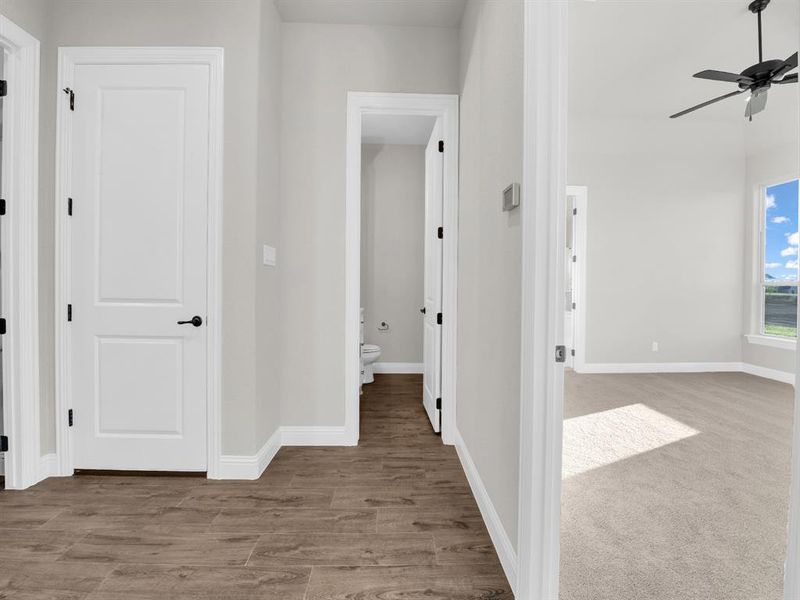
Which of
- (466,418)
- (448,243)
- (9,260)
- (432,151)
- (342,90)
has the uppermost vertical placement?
(342,90)

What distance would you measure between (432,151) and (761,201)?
15.5 feet

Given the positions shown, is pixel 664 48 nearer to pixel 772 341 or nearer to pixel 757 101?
pixel 757 101

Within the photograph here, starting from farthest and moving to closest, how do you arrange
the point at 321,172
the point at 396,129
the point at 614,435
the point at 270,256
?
the point at 396,129 < the point at 614,435 < the point at 321,172 < the point at 270,256

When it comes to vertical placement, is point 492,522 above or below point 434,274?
below

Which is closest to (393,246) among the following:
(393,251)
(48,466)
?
(393,251)

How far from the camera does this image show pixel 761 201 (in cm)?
541

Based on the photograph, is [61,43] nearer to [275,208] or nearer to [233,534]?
[275,208]

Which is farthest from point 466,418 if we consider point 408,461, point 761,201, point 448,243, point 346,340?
point 761,201

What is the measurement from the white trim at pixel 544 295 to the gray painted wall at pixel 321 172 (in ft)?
5.74

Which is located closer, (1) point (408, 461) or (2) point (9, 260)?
(2) point (9, 260)

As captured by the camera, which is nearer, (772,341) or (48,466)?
(48,466)

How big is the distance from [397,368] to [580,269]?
2.69m

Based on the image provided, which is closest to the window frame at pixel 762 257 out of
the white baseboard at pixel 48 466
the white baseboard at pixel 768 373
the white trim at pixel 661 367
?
the white baseboard at pixel 768 373

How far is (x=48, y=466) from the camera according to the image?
2459 mm
